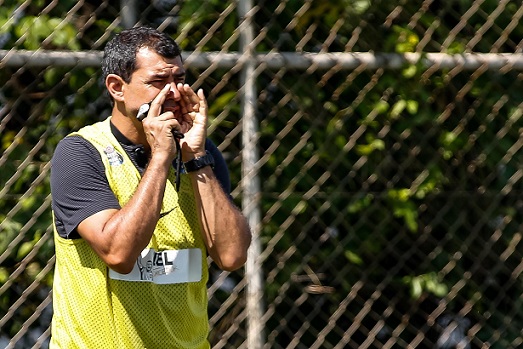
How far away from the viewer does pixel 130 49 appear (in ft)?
11.3

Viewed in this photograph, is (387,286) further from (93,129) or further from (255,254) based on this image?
(93,129)

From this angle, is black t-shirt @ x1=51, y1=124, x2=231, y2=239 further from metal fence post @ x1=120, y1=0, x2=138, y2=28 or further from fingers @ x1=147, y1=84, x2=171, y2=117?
metal fence post @ x1=120, y1=0, x2=138, y2=28

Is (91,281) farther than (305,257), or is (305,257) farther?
(305,257)

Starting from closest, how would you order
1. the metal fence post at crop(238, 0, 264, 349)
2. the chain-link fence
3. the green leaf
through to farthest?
the chain-link fence < the metal fence post at crop(238, 0, 264, 349) < the green leaf

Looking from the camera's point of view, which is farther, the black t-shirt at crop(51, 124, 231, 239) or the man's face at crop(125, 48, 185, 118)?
the man's face at crop(125, 48, 185, 118)

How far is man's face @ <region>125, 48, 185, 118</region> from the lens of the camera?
11.1 feet

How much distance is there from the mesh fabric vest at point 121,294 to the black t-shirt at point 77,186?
1.6 inches

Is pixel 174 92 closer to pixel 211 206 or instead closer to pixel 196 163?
pixel 196 163

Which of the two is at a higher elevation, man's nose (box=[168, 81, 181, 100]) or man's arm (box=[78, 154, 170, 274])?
man's nose (box=[168, 81, 181, 100])

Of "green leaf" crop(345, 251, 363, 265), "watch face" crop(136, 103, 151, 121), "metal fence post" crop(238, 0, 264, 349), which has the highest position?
"watch face" crop(136, 103, 151, 121)

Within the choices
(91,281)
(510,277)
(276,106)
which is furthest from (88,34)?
(510,277)

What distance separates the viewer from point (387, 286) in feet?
16.0

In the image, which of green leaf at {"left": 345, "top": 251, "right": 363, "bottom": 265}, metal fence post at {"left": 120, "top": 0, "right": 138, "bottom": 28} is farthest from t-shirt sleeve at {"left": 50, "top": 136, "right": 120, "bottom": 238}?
green leaf at {"left": 345, "top": 251, "right": 363, "bottom": 265}

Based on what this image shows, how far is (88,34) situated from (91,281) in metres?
1.48
